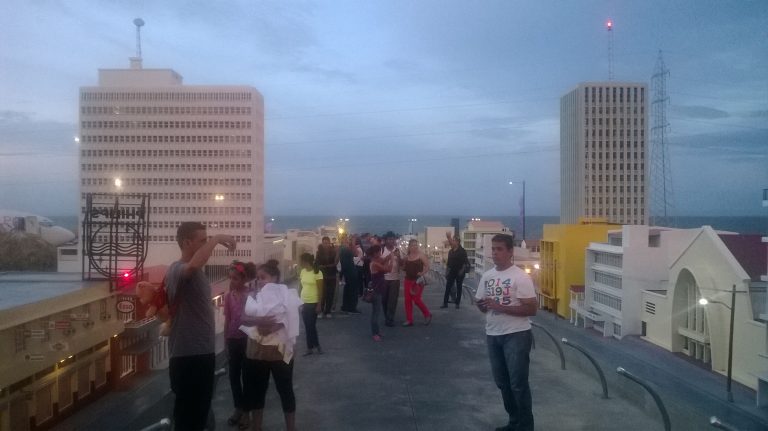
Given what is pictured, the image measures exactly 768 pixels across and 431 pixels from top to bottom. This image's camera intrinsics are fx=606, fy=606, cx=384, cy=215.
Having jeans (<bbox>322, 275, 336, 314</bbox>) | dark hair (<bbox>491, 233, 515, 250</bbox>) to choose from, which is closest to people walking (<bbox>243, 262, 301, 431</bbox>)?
dark hair (<bbox>491, 233, 515, 250</bbox>)

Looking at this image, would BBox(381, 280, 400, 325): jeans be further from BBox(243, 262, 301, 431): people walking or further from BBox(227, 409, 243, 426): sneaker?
BBox(243, 262, 301, 431): people walking

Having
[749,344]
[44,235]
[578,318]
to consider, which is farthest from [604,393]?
[44,235]

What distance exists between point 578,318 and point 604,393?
15009 mm

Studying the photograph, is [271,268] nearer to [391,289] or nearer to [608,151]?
[391,289]

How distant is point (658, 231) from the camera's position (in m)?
19.5

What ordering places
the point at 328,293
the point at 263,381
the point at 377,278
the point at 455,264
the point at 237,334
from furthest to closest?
the point at 455,264 → the point at 328,293 → the point at 377,278 → the point at 237,334 → the point at 263,381

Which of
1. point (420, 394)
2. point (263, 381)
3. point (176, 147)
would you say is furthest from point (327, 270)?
point (176, 147)

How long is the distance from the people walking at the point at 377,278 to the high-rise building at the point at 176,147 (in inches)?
944

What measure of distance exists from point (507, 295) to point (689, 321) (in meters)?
13.5

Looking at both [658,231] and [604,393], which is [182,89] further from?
[604,393]

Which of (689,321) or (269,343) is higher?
(269,343)

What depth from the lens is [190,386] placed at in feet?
13.9

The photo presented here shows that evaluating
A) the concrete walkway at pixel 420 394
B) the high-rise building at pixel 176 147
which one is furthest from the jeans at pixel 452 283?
the high-rise building at pixel 176 147

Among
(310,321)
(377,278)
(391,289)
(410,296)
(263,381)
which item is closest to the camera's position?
(263,381)
